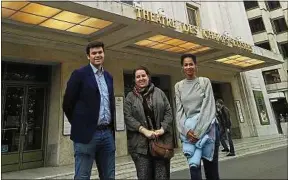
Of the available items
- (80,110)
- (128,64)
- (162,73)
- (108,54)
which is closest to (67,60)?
(108,54)

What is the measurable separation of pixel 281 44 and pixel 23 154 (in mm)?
29081

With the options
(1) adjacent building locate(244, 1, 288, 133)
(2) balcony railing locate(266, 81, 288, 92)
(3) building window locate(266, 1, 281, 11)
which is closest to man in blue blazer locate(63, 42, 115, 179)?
(1) adjacent building locate(244, 1, 288, 133)

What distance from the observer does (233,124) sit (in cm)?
1683

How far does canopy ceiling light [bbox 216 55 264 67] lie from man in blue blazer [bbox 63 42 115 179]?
12.6 metres

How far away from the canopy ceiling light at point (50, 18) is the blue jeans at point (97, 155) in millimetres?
5846

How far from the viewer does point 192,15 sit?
1605 centimetres

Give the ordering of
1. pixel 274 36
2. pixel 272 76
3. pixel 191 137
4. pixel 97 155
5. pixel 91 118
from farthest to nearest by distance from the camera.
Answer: pixel 272 76 → pixel 274 36 → pixel 191 137 → pixel 97 155 → pixel 91 118

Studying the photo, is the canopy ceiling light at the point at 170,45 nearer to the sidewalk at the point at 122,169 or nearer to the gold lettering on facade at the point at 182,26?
the gold lettering on facade at the point at 182,26

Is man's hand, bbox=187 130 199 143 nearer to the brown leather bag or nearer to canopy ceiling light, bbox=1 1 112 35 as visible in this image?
the brown leather bag

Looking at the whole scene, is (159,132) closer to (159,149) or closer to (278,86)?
(159,149)

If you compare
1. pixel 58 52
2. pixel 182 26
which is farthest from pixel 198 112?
pixel 58 52

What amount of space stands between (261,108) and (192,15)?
785cm

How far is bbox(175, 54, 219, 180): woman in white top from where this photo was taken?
9.75 feet

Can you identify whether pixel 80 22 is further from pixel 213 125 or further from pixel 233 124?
pixel 233 124
